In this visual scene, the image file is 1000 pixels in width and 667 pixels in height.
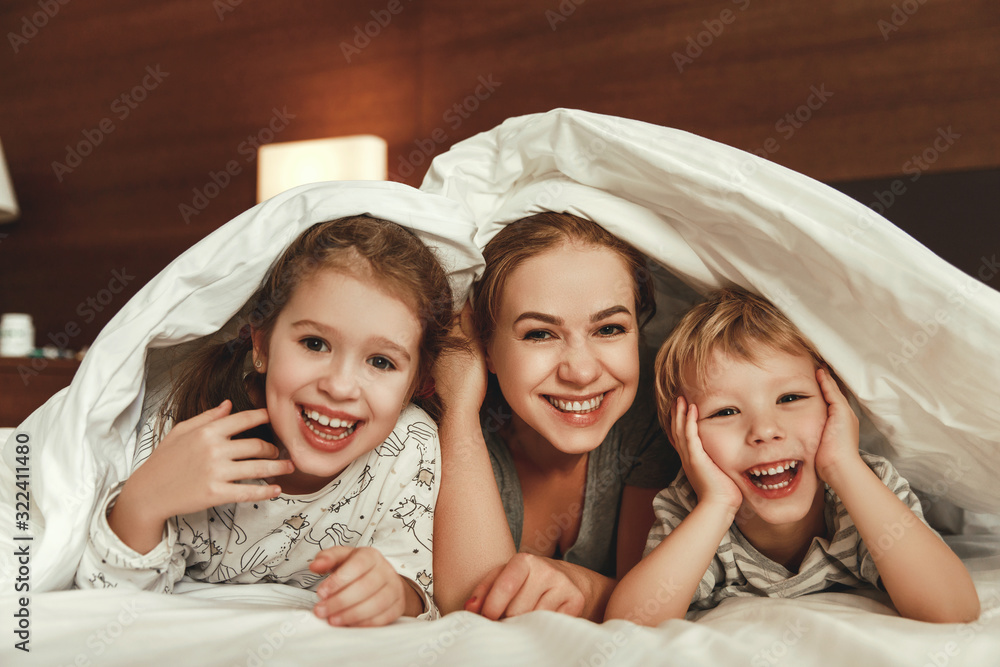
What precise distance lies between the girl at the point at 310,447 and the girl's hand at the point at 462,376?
0.16 ft

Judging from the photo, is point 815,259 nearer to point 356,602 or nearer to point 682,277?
point 682,277

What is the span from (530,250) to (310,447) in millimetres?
403

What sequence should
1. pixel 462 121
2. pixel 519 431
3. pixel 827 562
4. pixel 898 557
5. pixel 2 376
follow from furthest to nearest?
1. pixel 462 121
2. pixel 2 376
3. pixel 519 431
4. pixel 827 562
5. pixel 898 557

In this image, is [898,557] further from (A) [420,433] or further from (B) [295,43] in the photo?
(B) [295,43]

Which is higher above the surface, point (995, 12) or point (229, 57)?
point (229, 57)

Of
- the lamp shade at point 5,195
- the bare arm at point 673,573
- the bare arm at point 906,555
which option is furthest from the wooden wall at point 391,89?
the bare arm at point 673,573

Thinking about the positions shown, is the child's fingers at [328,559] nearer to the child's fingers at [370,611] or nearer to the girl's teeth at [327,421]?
the child's fingers at [370,611]

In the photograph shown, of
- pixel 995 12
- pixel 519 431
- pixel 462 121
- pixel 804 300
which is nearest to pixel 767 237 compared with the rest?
pixel 804 300

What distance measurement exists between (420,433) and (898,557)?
588mm

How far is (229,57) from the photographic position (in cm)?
231

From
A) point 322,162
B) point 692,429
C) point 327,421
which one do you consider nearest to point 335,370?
point 327,421

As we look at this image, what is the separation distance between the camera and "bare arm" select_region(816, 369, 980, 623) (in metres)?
0.67

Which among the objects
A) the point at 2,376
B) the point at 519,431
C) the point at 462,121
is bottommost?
the point at 519,431

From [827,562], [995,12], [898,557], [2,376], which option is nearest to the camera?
[898,557]
